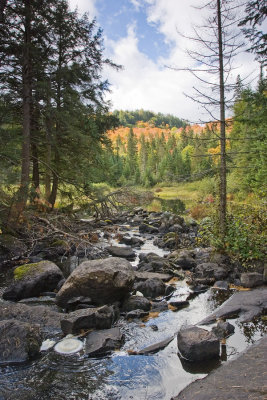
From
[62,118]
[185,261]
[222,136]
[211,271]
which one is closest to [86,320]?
[211,271]

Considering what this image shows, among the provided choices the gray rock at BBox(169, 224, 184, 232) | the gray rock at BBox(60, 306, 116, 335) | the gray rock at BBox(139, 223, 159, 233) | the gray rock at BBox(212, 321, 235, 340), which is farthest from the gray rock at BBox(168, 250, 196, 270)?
the gray rock at BBox(139, 223, 159, 233)

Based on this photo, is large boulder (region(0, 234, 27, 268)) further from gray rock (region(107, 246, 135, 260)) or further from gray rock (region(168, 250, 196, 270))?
gray rock (region(168, 250, 196, 270))

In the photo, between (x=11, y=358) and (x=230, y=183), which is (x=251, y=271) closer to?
(x=11, y=358)

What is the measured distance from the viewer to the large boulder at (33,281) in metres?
7.00

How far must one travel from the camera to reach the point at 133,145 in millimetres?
86000

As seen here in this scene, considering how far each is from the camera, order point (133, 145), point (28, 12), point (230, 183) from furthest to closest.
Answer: point (133, 145), point (230, 183), point (28, 12)

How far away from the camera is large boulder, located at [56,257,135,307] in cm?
643

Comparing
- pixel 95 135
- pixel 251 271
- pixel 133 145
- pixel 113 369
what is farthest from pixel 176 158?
pixel 113 369

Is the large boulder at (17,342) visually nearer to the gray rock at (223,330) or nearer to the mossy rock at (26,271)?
the mossy rock at (26,271)

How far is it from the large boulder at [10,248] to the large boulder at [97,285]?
15.2ft

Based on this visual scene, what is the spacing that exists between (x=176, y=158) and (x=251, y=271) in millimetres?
64506

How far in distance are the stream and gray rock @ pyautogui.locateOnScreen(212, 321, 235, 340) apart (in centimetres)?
10

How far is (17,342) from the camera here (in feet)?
14.5

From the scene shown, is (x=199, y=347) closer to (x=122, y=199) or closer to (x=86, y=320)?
(x=86, y=320)
